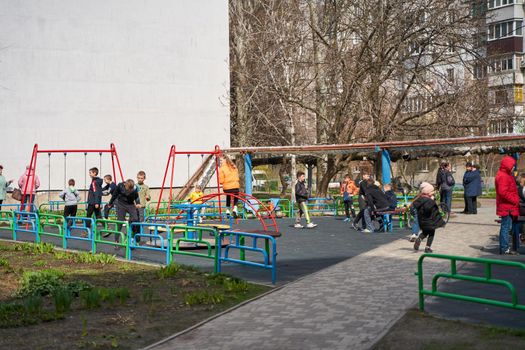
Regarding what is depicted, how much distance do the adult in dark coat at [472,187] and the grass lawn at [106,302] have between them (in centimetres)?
1581

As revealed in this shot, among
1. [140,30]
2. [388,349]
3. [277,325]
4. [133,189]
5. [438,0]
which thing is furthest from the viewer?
[140,30]

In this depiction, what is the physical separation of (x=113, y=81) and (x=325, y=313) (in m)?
26.9

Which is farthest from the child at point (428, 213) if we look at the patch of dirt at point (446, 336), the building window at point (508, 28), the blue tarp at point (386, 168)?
the building window at point (508, 28)

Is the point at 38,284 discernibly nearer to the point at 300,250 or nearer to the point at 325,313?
the point at 325,313

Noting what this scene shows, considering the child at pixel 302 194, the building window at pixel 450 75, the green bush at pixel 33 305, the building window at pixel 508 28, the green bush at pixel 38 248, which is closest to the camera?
the green bush at pixel 33 305

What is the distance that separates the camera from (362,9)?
28656 millimetres

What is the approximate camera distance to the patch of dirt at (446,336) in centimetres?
809

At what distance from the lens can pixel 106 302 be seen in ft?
36.6

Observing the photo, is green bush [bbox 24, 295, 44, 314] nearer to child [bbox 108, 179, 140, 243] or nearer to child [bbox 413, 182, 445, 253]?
child [bbox 413, 182, 445, 253]

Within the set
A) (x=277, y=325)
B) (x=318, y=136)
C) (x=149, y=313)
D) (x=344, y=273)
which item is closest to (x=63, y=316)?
(x=149, y=313)

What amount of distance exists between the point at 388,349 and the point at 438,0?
21.4 metres

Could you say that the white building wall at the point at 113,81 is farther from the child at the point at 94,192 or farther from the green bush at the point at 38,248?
the green bush at the point at 38,248

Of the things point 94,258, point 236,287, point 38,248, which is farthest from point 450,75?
point 236,287

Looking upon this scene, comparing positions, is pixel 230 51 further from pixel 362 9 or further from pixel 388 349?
pixel 388 349
